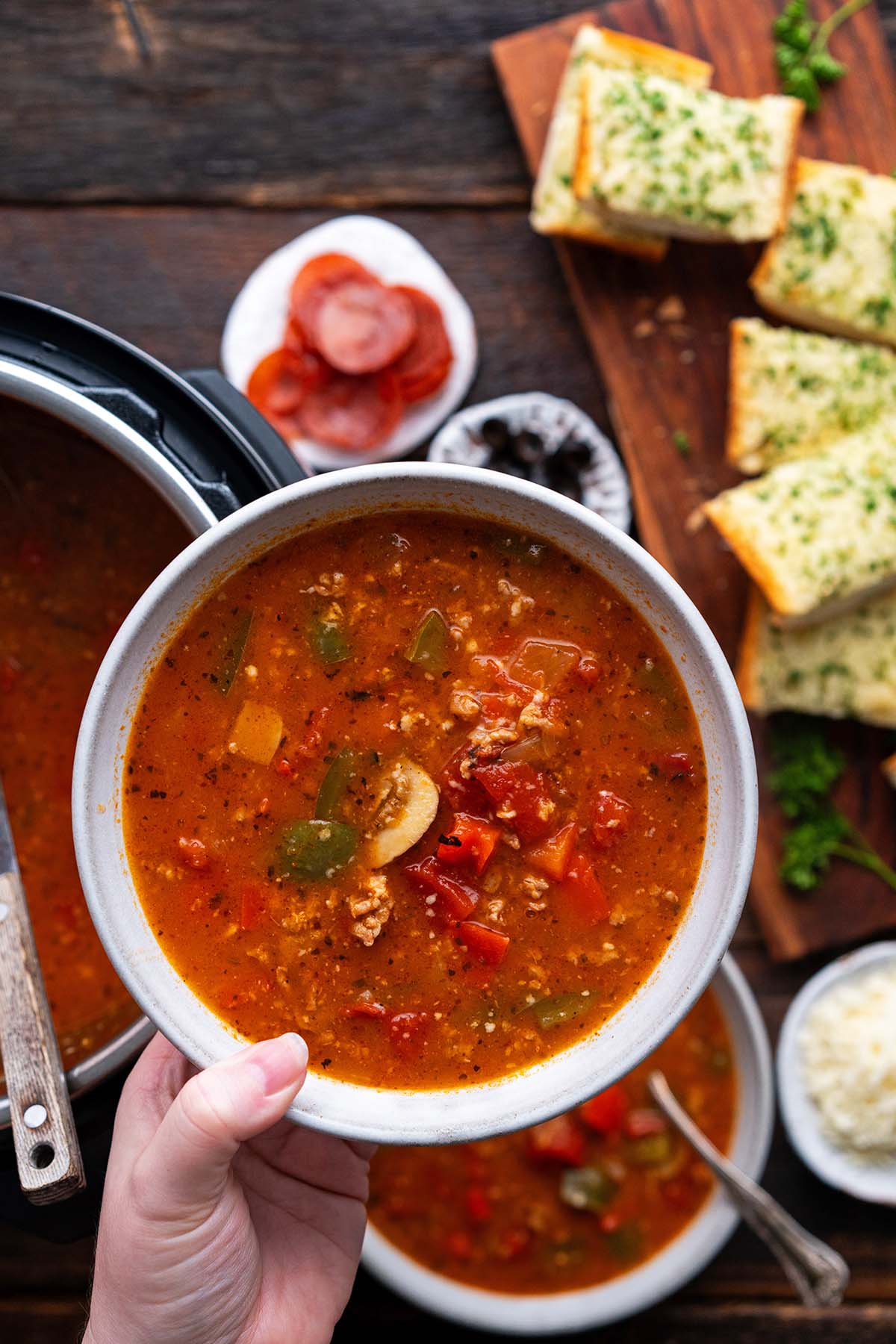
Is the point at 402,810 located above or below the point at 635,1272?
above

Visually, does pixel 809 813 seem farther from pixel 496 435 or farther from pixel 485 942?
pixel 485 942

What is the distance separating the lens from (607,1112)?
3.16 meters

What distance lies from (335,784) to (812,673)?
1.76 metres

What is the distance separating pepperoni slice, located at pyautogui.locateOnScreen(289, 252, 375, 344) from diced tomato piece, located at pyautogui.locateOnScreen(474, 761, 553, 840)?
1685 mm

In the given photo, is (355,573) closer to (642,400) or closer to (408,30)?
(642,400)

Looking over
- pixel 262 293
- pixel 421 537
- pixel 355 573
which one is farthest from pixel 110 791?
pixel 262 293

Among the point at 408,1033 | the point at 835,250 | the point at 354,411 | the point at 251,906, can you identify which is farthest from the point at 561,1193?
the point at 835,250

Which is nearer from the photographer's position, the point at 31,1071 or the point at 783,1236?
the point at 31,1071

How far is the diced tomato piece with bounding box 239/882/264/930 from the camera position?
1981 mm

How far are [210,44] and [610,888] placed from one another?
8.54ft

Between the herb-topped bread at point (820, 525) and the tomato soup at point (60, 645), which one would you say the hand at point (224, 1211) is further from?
the herb-topped bread at point (820, 525)

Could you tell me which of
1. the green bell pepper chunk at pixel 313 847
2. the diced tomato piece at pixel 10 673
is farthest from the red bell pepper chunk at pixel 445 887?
the diced tomato piece at pixel 10 673

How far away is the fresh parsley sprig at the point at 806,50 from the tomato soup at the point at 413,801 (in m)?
2.08

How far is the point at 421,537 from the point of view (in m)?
2.01
